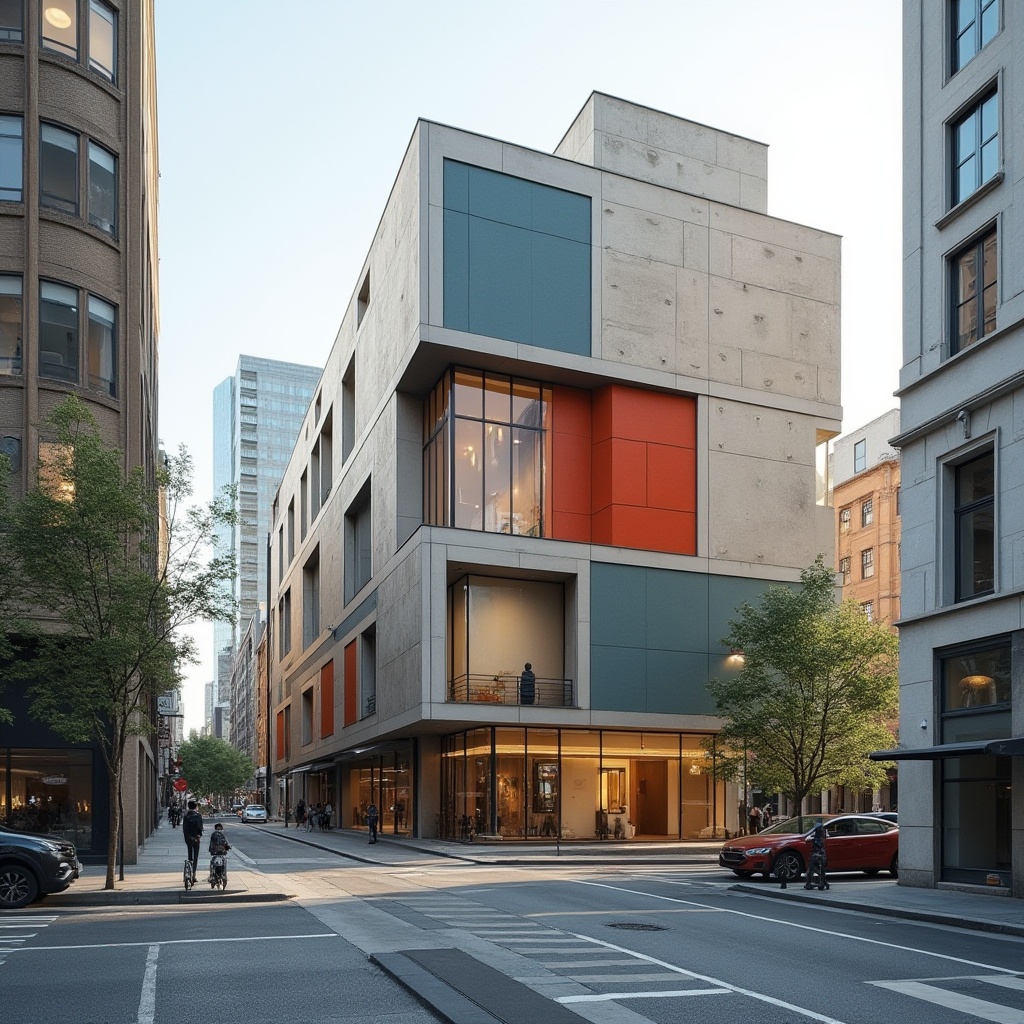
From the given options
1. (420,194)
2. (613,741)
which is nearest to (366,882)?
(613,741)

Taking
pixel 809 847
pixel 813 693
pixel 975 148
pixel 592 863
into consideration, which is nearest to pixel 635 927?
pixel 809 847

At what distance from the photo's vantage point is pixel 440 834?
1801 inches

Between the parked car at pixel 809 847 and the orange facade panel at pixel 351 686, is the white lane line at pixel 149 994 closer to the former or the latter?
the parked car at pixel 809 847

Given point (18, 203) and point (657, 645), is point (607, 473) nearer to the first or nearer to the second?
point (657, 645)

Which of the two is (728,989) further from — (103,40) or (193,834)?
(103,40)

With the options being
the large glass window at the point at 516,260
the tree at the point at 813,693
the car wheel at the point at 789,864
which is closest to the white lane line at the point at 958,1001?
the car wheel at the point at 789,864

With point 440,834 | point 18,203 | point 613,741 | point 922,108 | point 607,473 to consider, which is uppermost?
point 922,108

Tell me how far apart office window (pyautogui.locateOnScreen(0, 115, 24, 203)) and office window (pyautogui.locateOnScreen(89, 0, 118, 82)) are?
10.2ft

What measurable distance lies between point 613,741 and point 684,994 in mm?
32118

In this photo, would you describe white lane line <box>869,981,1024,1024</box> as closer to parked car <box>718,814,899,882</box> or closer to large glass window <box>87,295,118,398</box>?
parked car <box>718,814,899,882</box>

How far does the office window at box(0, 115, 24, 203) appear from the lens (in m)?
29.3

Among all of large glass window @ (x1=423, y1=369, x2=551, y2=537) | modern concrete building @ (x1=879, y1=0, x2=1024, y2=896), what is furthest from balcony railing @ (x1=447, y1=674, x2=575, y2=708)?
modern concrete building @ (x1=879, y1=0, x2=1024, y2=896)

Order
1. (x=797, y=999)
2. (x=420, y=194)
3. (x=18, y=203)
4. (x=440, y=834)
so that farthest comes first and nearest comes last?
(x=440, y=834)
(x=420, y=194)
(x=18, y=203)
(x=797, y=999)

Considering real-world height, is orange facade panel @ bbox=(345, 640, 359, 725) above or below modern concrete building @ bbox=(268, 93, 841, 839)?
below
